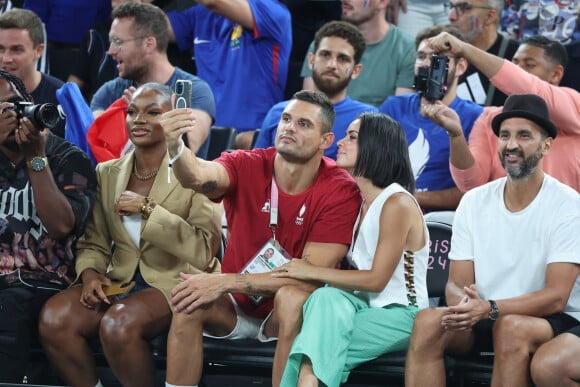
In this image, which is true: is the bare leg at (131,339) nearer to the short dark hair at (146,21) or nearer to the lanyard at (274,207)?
the lanyard at (274,207)

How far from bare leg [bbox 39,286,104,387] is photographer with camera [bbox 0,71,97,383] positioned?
105mm

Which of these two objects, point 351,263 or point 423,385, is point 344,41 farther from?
point 423,385

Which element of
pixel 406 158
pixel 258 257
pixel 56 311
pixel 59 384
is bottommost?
pixel 59 384

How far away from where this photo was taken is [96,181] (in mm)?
4609

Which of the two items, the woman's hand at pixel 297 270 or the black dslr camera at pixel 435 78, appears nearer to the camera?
the woman's hand at pixel 297 270

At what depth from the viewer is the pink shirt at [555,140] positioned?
4.77m

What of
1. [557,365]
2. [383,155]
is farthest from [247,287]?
[557,365]

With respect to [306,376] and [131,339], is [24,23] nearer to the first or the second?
[131,339]

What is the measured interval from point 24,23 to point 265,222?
210cm

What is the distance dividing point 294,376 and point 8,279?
4.39 feet

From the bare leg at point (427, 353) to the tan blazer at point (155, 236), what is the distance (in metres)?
1.03

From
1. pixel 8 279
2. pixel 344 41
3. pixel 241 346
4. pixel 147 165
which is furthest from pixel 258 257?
pixel 344 41

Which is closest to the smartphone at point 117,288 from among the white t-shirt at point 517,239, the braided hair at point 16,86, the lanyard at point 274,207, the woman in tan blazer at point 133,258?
the woman in tan blazer at point 133,258

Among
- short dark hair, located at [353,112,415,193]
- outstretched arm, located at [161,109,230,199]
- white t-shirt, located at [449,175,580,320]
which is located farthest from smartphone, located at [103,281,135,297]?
white t-shirt, located at [449,175,580,320]
